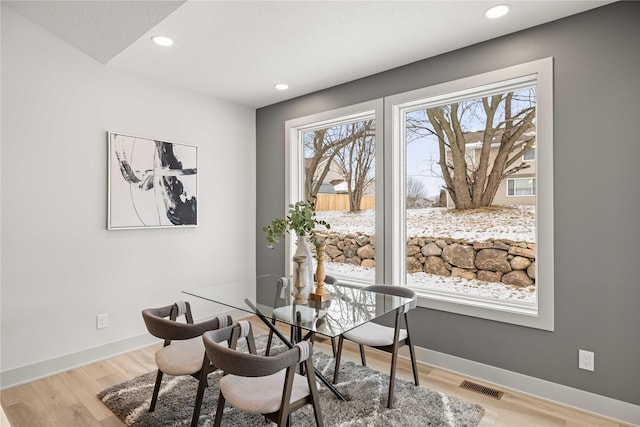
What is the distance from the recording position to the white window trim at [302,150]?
3242mm

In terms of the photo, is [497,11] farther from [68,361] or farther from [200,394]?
[68,361]

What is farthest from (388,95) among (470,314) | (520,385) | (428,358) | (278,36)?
(520,385)

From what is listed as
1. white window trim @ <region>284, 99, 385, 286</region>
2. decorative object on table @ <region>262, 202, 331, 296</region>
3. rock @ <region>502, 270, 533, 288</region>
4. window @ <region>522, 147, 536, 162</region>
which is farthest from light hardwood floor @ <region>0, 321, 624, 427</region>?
window @ <region>522, 147, 536, 162</region>

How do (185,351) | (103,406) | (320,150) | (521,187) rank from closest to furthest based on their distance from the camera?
(185,351)
(103,406)
(521,187)
(320,150)

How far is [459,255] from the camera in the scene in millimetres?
2922

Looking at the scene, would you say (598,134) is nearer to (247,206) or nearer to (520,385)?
(520,385)

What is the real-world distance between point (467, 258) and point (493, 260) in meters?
0.20

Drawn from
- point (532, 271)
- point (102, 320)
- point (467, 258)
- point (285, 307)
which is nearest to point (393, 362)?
point (285, 307)

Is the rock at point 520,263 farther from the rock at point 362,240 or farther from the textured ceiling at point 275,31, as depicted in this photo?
the textured ceiling at point 275,31

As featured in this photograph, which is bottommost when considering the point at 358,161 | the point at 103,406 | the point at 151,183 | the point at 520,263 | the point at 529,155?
the point at 103,406

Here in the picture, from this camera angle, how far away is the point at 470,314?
2717 millimetres

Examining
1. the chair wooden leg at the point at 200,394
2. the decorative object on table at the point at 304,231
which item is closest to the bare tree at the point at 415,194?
the decorative object on table at the point at 304,231

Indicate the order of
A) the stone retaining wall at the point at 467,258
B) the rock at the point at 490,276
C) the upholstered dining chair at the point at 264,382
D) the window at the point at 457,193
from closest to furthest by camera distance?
the upholstered dining chair at the point at 264,382
the window at the point at 457,193
the stone retaining wall at the point at 467,258
the rock at the point at 490,276

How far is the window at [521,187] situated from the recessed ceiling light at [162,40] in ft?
8.97
